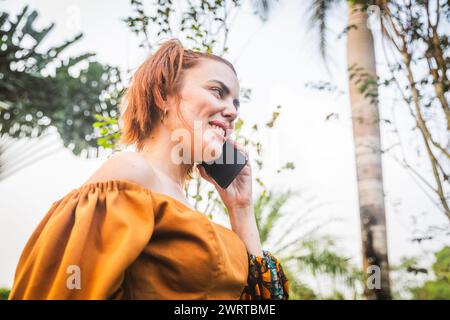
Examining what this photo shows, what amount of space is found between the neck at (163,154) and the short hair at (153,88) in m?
0.06

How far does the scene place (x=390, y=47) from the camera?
9.53 feet

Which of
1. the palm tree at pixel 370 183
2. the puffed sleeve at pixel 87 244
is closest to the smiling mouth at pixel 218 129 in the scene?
the puffed sleeve at pixel 87 244

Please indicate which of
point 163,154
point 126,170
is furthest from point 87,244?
point 163,154

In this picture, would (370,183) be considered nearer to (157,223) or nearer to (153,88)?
(153,88)

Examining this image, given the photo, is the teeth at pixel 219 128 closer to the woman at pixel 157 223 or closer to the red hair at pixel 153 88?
the woman at pixel 157 223

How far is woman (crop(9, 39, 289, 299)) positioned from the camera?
2.94 feet

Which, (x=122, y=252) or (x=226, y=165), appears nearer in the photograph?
(x=122, y=252)

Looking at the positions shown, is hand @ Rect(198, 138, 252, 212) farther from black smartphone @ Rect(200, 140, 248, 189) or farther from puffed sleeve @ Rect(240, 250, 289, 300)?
puffed sleeve @ Rect(240, 250, 289, 300)

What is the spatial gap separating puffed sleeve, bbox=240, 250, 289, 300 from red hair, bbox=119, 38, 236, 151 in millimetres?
600

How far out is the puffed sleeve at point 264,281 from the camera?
4.31ft

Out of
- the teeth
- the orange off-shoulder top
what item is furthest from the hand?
the orange off-shoulder top

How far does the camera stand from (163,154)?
52.7 inches

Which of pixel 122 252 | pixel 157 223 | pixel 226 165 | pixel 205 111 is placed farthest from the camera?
pixel 226 165

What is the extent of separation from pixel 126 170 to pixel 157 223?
0.18 m
